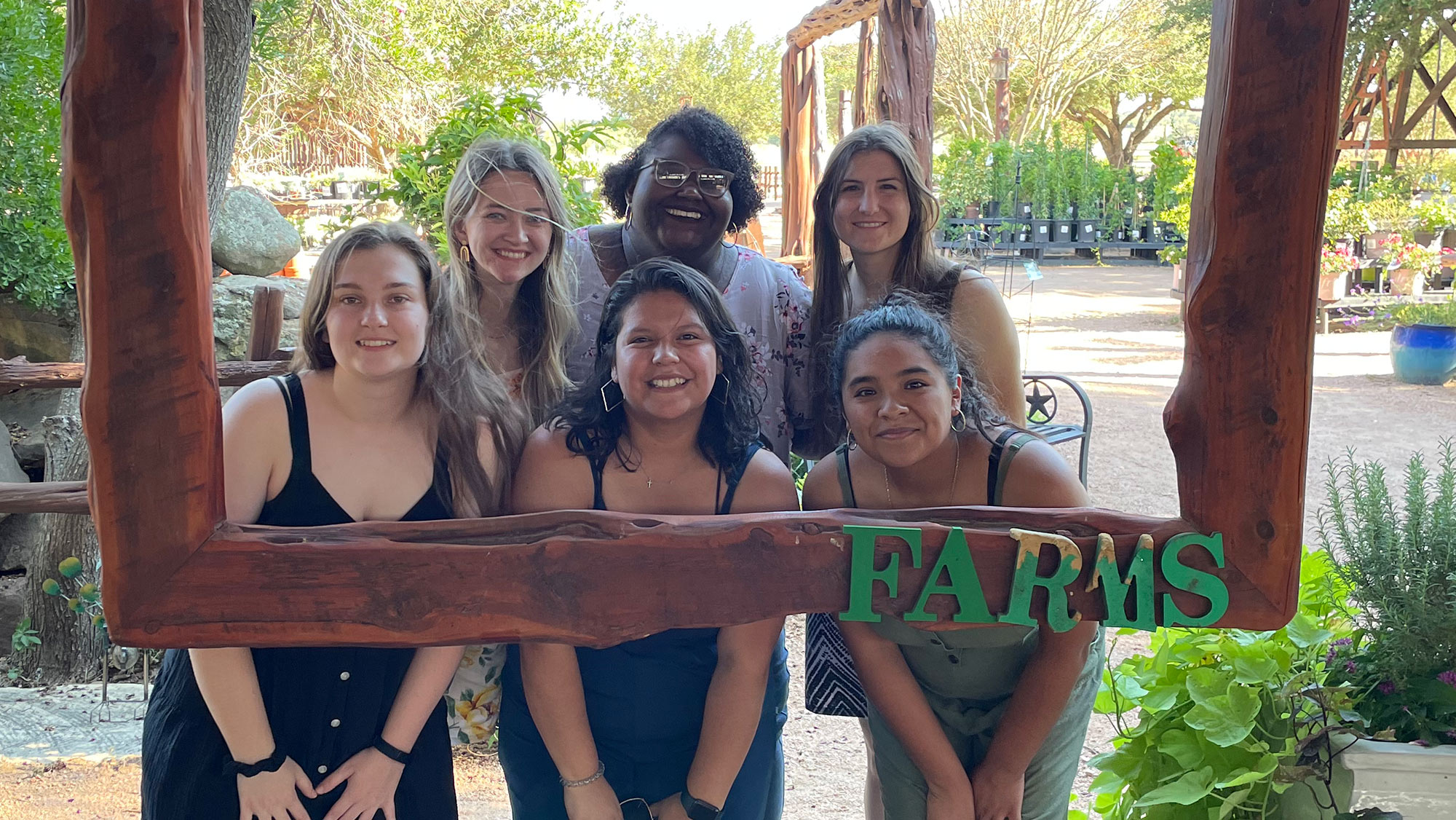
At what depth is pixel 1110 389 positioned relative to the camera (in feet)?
27.9

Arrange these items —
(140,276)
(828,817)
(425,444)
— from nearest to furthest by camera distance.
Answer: (140,276) < (425,444) < (828,817)

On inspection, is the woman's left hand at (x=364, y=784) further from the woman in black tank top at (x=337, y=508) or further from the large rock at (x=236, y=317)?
the large rock at (x=236, y=317)

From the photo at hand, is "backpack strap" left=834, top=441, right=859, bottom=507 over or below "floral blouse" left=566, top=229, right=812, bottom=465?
below

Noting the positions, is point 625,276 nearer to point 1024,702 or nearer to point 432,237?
point 1024,702

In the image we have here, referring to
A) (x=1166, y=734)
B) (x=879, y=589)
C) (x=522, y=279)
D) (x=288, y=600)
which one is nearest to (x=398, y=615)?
(x=288, y=600)

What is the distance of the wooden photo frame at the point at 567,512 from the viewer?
4.73 feet

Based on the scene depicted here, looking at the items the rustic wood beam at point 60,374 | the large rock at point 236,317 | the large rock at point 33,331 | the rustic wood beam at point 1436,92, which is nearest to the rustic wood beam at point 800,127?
the large rock at point 236,317

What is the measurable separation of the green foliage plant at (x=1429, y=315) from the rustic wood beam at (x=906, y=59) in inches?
210

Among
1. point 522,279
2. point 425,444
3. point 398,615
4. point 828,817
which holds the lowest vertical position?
point 828,817

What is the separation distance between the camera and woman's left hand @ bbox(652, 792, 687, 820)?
1.93 metres

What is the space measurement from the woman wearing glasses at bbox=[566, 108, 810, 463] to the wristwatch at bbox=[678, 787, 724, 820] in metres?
0.76

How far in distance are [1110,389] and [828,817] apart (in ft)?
20.0

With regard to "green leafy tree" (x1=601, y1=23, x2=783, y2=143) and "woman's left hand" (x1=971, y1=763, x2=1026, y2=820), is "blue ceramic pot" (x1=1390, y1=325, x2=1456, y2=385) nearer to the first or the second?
"woman's left hand" (x1=971, y1=763, x2=1026, y2=820)

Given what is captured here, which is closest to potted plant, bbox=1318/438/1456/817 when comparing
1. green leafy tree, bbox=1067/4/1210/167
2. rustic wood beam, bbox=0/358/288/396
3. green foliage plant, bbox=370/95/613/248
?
green foliage plant, bbox=370/95/613/248
